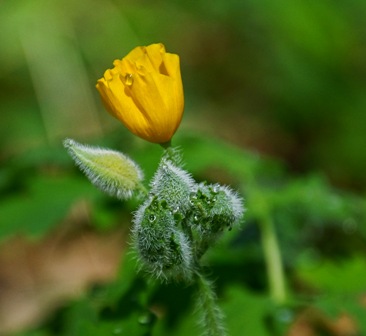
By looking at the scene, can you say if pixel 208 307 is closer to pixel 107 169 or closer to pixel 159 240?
pixel 159 240

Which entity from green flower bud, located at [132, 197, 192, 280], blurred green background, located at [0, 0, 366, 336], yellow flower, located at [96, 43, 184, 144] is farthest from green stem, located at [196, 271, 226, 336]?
blurred green background, located at [0, 0, 366, 336]

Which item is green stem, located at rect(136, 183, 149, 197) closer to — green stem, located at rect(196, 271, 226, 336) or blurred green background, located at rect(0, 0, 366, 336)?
green stem, located at rect(196, 271, 226, 336)

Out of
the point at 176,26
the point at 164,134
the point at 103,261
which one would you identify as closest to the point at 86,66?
the point at 176,26

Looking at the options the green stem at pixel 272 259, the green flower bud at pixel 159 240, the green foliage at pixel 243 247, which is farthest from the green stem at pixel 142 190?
the green stem at pixel 272 259

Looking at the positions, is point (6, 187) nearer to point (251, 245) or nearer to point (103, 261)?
point (251, 245)

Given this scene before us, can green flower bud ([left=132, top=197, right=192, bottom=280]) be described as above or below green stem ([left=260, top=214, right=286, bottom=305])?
below

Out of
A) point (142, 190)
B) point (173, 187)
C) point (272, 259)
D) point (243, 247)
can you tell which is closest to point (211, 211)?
point (173, 187)

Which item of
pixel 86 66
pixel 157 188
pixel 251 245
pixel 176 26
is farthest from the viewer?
pixel 176 26

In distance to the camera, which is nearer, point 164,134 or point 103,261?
point 164,134
